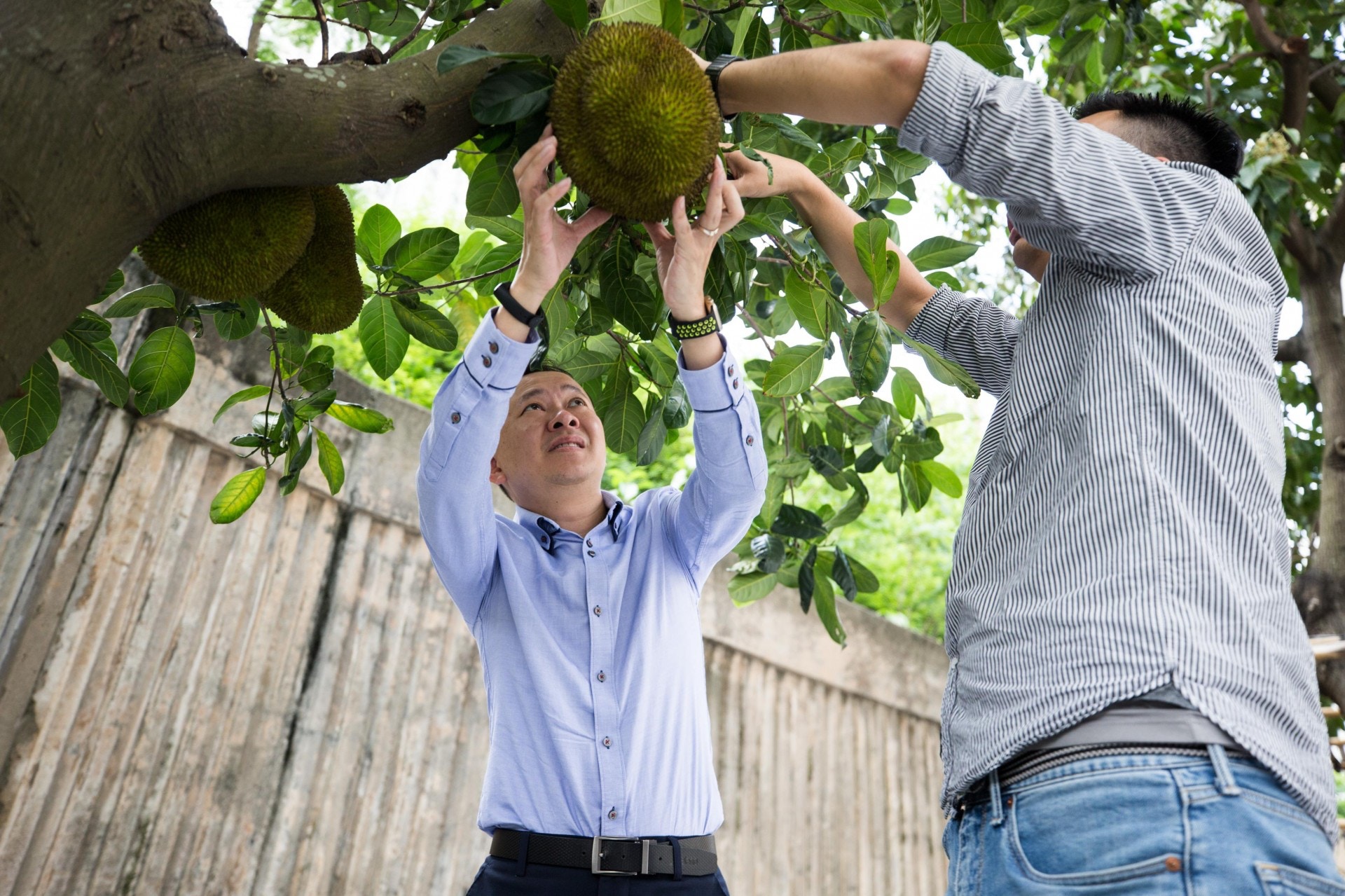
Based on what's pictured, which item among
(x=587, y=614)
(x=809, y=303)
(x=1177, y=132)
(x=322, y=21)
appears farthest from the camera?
(x=587, y=614)

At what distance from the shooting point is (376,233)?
5.01ft

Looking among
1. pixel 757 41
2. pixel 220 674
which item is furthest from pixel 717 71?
pixel 220 674

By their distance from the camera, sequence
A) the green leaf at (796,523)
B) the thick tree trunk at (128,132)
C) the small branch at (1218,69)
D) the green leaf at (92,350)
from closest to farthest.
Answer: the thick tree trunk at (128,132)
the green leaf at (92,350)
the green leaf at (796,523)
the small branch at (1218,69)

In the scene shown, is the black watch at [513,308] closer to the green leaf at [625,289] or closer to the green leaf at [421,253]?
the green leaf at [625,289]

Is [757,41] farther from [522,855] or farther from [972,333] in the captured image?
[522,855]

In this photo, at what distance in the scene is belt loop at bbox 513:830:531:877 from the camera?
4.55ft

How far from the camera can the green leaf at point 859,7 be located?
1.34 m

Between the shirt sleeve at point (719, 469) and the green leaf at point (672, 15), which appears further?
the shirt sleeve at point (719, 469)

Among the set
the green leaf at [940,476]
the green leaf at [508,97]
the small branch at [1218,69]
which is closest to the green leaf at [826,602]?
the green leaf at [940,476]

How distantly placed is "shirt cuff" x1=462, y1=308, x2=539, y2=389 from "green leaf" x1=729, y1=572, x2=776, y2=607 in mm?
785

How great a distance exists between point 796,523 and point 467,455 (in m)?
0.69

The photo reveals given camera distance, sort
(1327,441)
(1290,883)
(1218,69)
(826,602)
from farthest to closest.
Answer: (1218,69) < (1327,441) < (826,602) < (1290,883)

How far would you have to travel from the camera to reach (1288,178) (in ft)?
8.51

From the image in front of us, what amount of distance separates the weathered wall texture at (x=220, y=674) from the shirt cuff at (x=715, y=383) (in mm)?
1327
